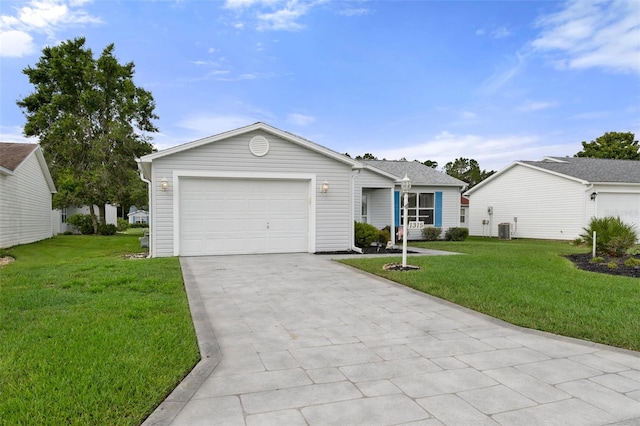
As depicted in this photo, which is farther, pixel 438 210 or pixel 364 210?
pixel 438 210

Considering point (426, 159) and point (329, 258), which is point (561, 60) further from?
point (426, 159)

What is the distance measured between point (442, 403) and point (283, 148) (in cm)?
947

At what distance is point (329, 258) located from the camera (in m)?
10.4

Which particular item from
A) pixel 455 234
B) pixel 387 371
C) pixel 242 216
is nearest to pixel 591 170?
pixel 455 234

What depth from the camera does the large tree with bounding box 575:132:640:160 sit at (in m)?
33.8

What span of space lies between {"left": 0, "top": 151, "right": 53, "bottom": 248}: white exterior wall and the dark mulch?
1778cm

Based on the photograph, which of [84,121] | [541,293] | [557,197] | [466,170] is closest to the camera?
[541,293]

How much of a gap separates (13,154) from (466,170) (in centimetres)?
5071

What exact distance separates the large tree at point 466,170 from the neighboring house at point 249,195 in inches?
1615

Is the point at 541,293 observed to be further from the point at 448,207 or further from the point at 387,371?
the point at 448,207

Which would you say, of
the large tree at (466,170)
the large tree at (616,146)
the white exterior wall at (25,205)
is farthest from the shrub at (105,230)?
the large tree at (466,170)

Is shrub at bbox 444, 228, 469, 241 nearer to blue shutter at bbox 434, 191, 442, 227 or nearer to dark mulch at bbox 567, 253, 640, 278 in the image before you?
blue shutter at bbox 434, 191, 442, 227

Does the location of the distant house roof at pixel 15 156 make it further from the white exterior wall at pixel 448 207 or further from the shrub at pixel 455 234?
the shrub at pixel 455 234

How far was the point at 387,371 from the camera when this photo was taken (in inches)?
124
